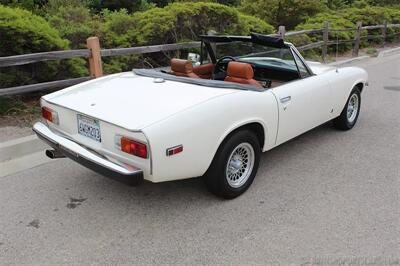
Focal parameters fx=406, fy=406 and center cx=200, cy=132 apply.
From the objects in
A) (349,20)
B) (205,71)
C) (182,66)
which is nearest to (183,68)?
(182,66)

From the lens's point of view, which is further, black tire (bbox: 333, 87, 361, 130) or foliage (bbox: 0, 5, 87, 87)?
foliage (bbox: 0, 5, 87, 87)

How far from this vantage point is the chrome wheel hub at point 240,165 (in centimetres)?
364

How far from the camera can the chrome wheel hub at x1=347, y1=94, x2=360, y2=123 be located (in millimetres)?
5520

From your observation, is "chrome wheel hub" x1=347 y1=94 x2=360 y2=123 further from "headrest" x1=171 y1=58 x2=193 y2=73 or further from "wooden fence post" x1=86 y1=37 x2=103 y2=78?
"wooden fence post" x1=86 y1=37 x2=103 y2=78

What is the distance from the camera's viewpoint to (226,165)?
3430 mm

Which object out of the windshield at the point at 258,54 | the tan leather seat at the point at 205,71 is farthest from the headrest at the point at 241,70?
the tan leather seat at the point at 205,71

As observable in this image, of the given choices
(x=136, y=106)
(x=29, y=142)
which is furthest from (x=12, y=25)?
(x=136, y=106)

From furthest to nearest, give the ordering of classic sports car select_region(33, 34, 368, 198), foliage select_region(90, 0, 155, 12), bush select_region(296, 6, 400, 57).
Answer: foliage select_region(90, 0, 155, 12) < bush select_region(296, 6, 400, 57) < classic sports car select_region(33, 34, 368, 198)

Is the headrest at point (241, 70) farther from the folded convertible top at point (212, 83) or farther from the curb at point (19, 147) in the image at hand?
the curb at point (19, 147)

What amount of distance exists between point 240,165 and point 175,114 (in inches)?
39.1

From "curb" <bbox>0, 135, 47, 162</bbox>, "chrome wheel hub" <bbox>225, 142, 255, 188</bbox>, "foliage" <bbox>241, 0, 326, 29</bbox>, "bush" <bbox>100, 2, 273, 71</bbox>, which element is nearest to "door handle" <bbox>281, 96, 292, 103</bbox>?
"chrome wheel hub" <bbox>225, 142, 255, 188</bbox>

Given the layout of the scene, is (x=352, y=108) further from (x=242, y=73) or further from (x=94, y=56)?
(x=94, y=56)

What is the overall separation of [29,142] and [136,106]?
2173 mm

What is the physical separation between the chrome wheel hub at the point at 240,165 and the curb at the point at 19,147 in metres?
2.44
